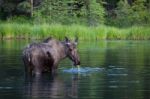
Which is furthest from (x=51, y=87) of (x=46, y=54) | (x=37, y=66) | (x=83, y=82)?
(x=46, y=54)

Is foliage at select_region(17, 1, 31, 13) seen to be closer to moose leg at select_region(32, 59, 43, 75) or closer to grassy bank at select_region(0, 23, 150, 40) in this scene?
grassy bank at select_region(0, 23, 150, 40)

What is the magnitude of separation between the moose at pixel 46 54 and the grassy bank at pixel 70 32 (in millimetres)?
26733

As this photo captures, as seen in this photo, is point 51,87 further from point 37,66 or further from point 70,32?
point 70,32

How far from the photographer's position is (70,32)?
4950 centimetres

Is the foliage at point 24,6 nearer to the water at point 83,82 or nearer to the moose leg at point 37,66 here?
the water at point 83,82

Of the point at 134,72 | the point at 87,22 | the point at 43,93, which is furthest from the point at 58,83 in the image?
the point at 87,22

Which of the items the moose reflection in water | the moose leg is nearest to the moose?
the moose leg

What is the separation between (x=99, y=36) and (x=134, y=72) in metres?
30.1

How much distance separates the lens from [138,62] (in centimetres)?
2661

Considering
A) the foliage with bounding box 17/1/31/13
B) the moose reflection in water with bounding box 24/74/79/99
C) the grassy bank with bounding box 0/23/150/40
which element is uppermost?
the foliage with bounding box 17/1/31/13

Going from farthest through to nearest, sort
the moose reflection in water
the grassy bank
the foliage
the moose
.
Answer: the foliage, the grassy bank, the moose, the moose reflection in water

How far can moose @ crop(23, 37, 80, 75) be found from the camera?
20.3 metres

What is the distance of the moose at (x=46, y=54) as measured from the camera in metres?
20.3

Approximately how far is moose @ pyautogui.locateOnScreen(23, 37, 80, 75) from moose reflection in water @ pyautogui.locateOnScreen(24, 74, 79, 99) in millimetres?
512
